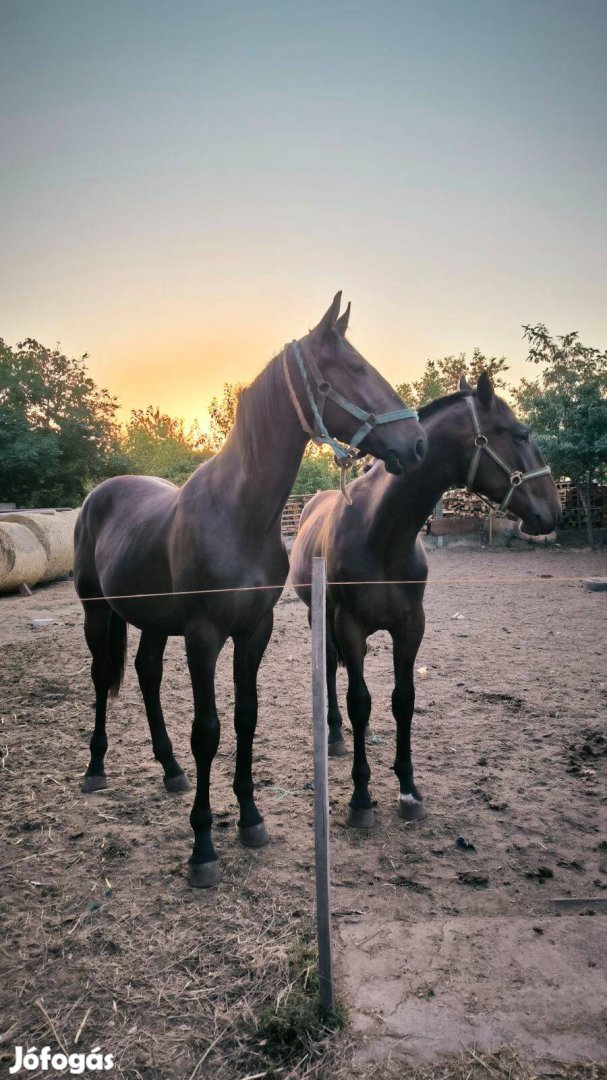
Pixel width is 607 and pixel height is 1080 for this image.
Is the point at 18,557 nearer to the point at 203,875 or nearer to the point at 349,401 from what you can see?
the point at 203,875

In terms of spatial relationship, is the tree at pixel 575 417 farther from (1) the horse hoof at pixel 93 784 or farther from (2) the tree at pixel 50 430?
(2) the tree at pixel 50 430

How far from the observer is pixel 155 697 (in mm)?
3691

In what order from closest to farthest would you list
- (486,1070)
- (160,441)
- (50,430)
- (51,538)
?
(486,1070) → (51,538) → (50,430) → (160,441)

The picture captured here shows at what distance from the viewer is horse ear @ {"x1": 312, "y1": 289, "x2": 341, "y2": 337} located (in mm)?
2443

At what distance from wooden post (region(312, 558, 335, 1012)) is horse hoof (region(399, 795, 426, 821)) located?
1.33 m

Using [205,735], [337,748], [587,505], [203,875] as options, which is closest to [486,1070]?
[203,875]

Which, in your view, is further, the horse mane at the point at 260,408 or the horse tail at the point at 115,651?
the horse tail at the point at 115,651

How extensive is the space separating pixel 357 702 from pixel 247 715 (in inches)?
26.9

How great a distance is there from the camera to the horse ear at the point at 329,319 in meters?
2.44

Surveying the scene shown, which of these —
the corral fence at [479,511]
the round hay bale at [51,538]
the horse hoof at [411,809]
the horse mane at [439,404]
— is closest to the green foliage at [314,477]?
the corral fence at [479,511]

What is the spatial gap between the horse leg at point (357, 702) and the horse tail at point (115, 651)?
5.35ft

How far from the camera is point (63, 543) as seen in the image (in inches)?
484

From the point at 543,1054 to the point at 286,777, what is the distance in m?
2.16

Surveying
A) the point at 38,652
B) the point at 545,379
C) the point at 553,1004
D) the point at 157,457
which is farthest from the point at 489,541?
the point at 157,457
